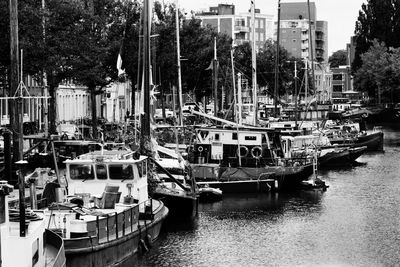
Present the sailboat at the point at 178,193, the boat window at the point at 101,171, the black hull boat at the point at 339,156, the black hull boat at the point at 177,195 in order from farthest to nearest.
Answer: the black hull boat at the point at 339,156 → the sailboat at the point at 178,193 → the black hull boat at the point at 177,195 → the boat window at the point at 101,171

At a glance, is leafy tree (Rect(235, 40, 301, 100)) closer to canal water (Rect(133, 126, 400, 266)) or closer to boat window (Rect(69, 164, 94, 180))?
canal water (Rect(133, 126, 400, 266))

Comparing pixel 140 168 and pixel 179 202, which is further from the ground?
pixel 140 168

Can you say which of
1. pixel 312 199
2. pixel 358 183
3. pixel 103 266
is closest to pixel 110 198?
pixel 103 266

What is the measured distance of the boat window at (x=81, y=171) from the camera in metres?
45.5

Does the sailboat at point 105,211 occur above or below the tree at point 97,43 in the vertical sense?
below

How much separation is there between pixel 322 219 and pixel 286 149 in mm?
23272

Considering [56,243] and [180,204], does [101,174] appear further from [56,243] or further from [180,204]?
[56,243]

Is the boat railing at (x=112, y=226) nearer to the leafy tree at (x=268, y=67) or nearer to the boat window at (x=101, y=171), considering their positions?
the boat window at (x=101, y=171)

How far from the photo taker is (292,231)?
53969 millimetres

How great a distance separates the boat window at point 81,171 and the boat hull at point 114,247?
322cm

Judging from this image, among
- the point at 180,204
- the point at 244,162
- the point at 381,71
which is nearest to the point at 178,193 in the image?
the point at 180,204

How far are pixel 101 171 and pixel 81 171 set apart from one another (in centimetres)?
92

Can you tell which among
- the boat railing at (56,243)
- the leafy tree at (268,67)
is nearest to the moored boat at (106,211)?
the boat railing at (56,243)

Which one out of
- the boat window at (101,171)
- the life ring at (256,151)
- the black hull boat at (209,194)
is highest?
the boat window at (101,171)
